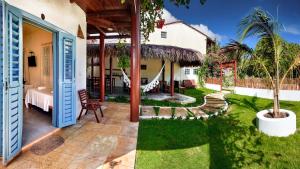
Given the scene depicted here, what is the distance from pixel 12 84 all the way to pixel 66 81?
1606 millimetres

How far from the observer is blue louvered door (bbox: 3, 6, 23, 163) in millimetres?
2746

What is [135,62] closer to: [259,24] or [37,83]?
[259,24]

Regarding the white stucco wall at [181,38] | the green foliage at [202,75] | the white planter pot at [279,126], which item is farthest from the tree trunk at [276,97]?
the green foliage at [202,75]

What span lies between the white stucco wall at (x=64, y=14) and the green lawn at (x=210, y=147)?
7.36ft

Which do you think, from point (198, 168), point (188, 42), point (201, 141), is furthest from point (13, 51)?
point (188, 42)

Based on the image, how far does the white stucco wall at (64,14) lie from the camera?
337cm

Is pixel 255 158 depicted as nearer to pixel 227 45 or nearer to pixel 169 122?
pixel 169 122

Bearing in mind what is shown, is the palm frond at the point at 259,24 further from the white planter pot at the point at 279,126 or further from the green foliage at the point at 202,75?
the green foliage at the point at 202,75

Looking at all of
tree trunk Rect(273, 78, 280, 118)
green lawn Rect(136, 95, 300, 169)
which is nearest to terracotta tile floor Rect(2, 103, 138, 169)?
green lawn Rect(136, 95, 300, 169)

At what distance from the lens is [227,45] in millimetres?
5121

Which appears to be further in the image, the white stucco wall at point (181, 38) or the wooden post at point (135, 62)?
the white stucco wall at point (181, 38)

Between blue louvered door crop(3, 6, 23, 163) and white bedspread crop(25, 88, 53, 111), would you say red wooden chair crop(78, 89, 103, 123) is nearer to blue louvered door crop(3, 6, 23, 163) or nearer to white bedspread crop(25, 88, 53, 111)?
white bedspread crop(25, 88, 53, 111)

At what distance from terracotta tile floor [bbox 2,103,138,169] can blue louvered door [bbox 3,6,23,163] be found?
28cm

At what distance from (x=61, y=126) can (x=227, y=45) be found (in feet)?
14.1
